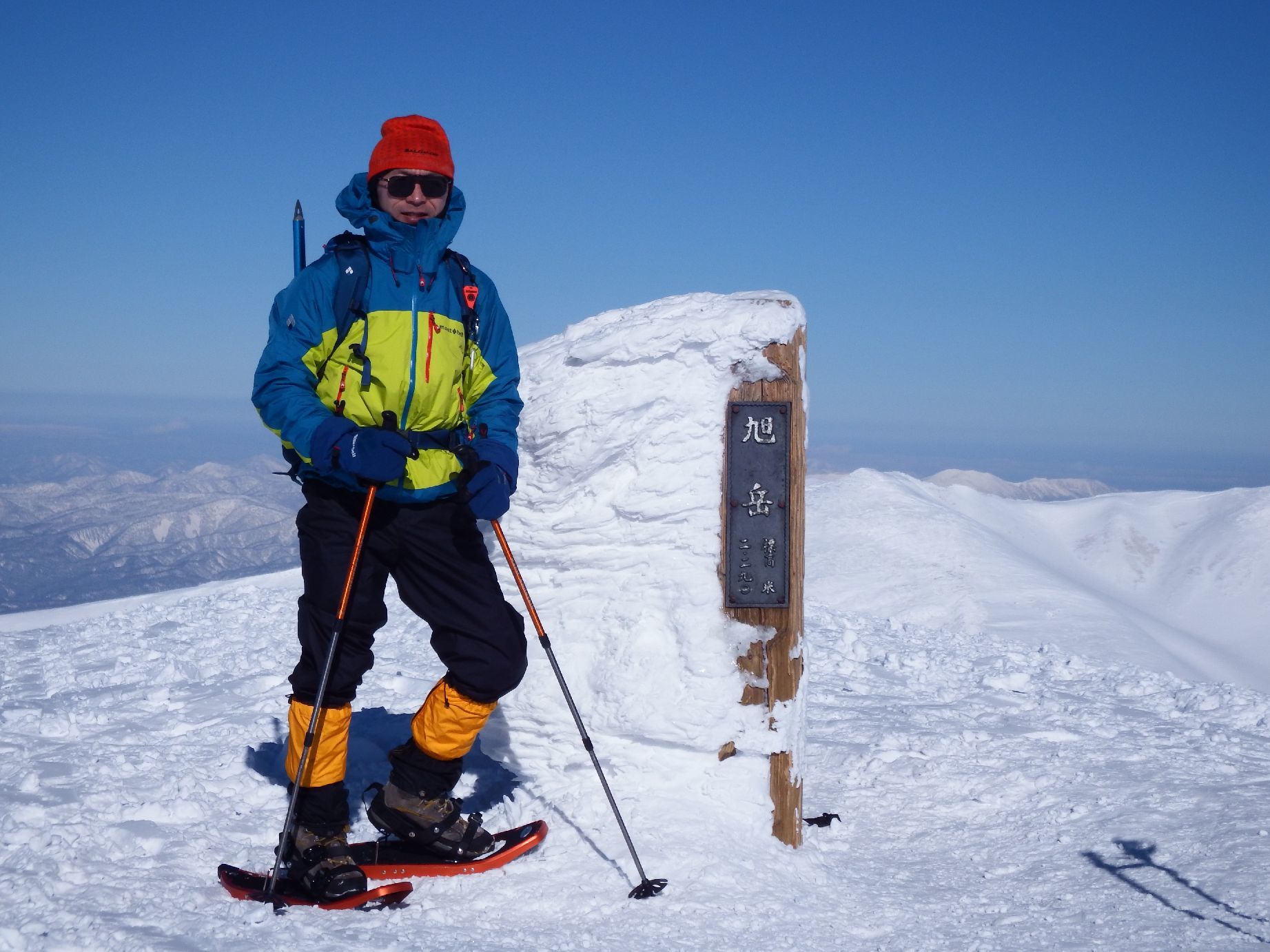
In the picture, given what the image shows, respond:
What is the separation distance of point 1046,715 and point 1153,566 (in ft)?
39.6

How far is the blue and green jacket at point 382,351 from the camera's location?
295 cm

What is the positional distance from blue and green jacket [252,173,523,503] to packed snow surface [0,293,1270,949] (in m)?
0.76

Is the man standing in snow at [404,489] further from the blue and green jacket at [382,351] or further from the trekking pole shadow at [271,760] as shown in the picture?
the trekking pole shadow at [271,760]

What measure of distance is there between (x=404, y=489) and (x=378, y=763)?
1738 mm

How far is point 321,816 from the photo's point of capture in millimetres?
3104

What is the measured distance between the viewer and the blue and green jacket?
2.95 metres

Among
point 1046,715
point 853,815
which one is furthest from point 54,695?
point 1046,715

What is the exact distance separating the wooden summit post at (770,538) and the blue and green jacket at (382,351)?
3.01ft

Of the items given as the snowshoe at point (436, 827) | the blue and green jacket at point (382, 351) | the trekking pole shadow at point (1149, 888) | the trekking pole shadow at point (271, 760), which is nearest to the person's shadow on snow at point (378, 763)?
the trekking pole shadow at point (271, 760)

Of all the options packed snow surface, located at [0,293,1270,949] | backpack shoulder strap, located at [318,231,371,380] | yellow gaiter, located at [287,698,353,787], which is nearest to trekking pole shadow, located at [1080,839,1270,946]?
packed snow surface, located at [0,293,1270,949]

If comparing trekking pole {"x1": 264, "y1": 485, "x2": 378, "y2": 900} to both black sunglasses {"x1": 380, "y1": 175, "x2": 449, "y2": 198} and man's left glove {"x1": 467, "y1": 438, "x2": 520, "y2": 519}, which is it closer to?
man's left glove {"x1": 467, "y1": 438, "x2": 520, "y2": 519}

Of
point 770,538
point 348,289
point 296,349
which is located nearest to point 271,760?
point 296,349

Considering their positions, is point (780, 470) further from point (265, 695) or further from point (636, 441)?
point (265, 695)

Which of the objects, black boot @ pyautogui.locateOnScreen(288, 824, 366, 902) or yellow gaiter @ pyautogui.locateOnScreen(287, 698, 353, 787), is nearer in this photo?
black boot @ pyautogui.locateOnScreen(288, 824, 366, 902)
